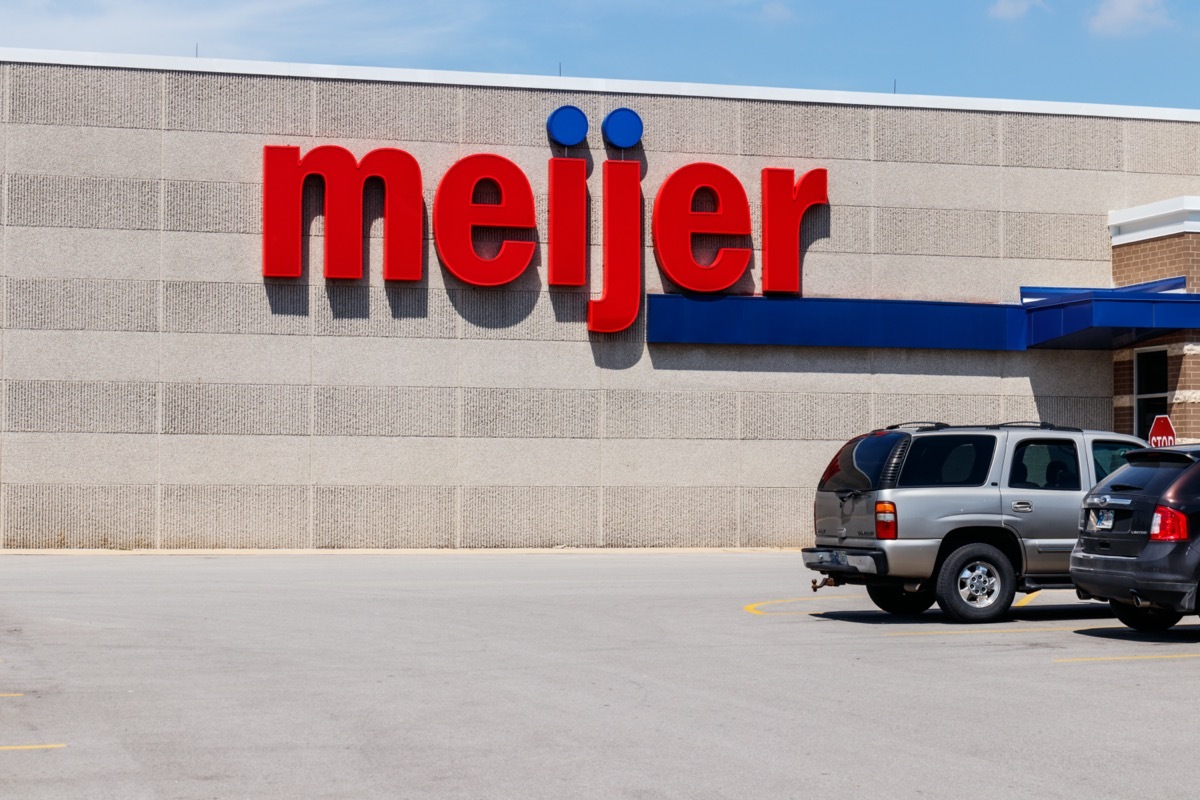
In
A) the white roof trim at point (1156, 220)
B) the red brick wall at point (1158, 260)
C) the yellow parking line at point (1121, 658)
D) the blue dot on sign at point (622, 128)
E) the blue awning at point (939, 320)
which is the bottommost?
the yellow parking line at point (1121, 658)

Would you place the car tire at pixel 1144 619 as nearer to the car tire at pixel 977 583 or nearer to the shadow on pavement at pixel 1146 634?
the shadow on pavement at pixel 1146 634

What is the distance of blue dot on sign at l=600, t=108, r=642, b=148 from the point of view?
29.6 meters

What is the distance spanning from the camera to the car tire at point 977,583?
15.5 metres

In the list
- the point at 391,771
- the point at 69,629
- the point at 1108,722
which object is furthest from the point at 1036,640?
the point at 69,629

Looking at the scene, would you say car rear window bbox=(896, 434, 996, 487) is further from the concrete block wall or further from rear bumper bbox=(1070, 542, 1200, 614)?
the concrete block wall

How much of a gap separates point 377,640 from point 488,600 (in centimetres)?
423

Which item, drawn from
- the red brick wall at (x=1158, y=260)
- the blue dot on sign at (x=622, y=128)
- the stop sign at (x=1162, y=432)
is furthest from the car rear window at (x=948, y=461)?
the red brick wall at (x=1158, y=260)

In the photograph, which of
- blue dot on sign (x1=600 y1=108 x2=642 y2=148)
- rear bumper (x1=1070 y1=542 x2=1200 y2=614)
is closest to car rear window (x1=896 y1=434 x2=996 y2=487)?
rear bumper (x1=1070 y1=542 x2=1200 y2=614)

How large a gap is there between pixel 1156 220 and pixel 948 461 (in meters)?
17.0

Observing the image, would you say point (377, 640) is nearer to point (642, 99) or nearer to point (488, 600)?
point (488, 600)

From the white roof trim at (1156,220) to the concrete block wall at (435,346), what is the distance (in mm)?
537

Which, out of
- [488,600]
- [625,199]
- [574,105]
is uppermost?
[574,105]

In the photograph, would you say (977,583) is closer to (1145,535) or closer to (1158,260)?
(1145,535)

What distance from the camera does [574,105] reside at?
2986cm
